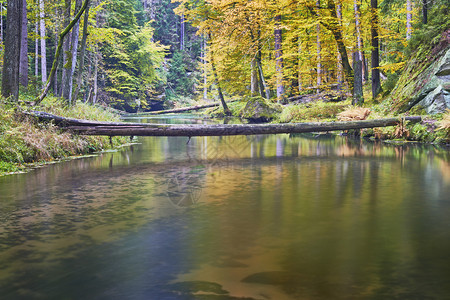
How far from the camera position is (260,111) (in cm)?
2458

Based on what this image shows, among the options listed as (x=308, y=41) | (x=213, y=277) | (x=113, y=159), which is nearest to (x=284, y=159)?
(x=113, y=159)

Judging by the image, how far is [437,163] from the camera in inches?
379

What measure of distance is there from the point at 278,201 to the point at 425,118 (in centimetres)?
1021

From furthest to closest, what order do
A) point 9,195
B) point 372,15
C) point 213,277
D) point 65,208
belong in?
point 372,15
point 9,195
point 65,208
point 213,277

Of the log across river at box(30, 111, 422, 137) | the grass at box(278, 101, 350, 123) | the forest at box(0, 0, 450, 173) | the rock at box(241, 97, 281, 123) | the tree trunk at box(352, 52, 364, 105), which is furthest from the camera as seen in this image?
the rock at box(241, 97, 281, 123)

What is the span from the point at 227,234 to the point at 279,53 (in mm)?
22043

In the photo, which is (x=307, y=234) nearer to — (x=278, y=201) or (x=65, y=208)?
(x=278, y=201)

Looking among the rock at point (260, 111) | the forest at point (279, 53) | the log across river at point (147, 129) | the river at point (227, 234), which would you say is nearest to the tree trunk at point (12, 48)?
the forest at point (279, 53)

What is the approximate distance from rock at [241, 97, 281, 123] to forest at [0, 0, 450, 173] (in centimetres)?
38

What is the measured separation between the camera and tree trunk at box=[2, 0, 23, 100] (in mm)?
10797

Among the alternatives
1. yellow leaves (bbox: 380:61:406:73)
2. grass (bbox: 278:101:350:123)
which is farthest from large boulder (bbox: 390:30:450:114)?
grass (bbox: 278:101:350:123)

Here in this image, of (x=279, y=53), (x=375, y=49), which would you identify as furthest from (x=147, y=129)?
(x=279, y=53)

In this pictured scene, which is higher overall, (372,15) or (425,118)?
(372,15)

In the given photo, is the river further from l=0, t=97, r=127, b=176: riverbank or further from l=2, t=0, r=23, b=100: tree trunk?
l=2, t=0, r=23, b=100: tree trunk
